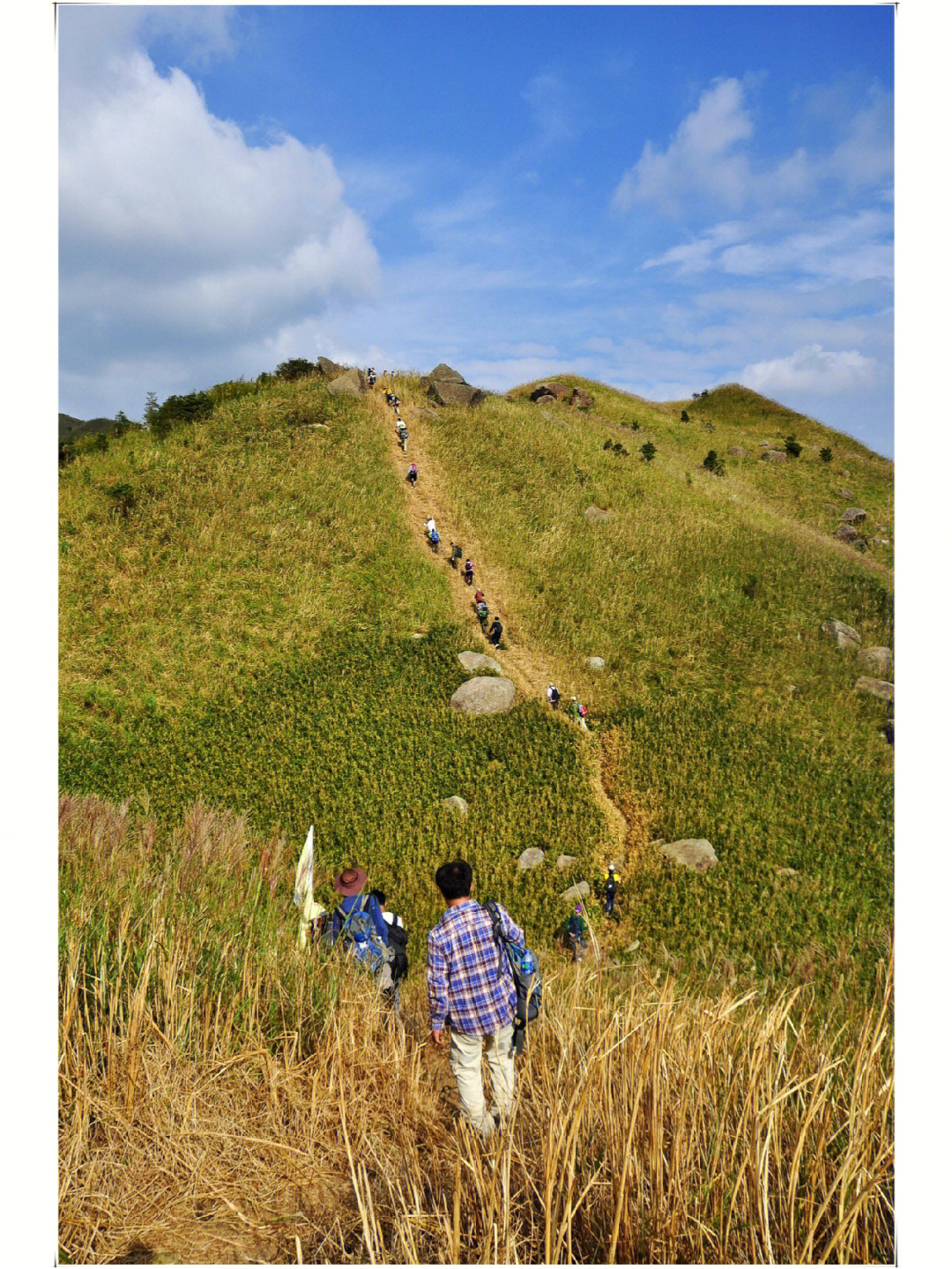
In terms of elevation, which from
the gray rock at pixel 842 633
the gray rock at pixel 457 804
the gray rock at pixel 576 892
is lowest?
the gray rock at pixel 576 892

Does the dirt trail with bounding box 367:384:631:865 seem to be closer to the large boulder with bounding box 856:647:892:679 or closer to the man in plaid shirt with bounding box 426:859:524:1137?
the large boulder with bounding box 856:647:892:679

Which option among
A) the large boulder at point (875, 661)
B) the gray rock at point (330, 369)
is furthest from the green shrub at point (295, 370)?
the large boulder at point (875, 661)

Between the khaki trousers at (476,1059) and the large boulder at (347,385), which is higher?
the large boulder at (347,385)

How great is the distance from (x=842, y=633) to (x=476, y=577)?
12624mm

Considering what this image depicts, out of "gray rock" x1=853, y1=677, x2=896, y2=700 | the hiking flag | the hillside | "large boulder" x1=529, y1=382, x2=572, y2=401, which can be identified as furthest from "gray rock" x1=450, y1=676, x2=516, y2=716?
"large boulder" x1=529, y1=382, x2=572, y2=401

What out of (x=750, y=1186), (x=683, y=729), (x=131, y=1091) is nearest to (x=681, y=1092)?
(x=750, y=1186)

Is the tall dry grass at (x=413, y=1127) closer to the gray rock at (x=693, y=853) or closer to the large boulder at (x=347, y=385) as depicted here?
the gray rock at (x=693, y=853)

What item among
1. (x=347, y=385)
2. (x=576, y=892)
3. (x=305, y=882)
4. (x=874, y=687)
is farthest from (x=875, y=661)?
(x=347, y=385)

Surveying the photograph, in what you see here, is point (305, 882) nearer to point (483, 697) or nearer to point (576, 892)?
point (576, 892)

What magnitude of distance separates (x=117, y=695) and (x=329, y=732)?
19.0ft

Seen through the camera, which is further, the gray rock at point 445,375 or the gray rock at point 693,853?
the gray rock at point 445,375

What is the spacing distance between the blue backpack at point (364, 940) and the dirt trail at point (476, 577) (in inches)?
355

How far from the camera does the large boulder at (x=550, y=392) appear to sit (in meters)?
52.1

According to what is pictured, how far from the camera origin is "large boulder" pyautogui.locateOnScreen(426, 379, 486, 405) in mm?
38594
